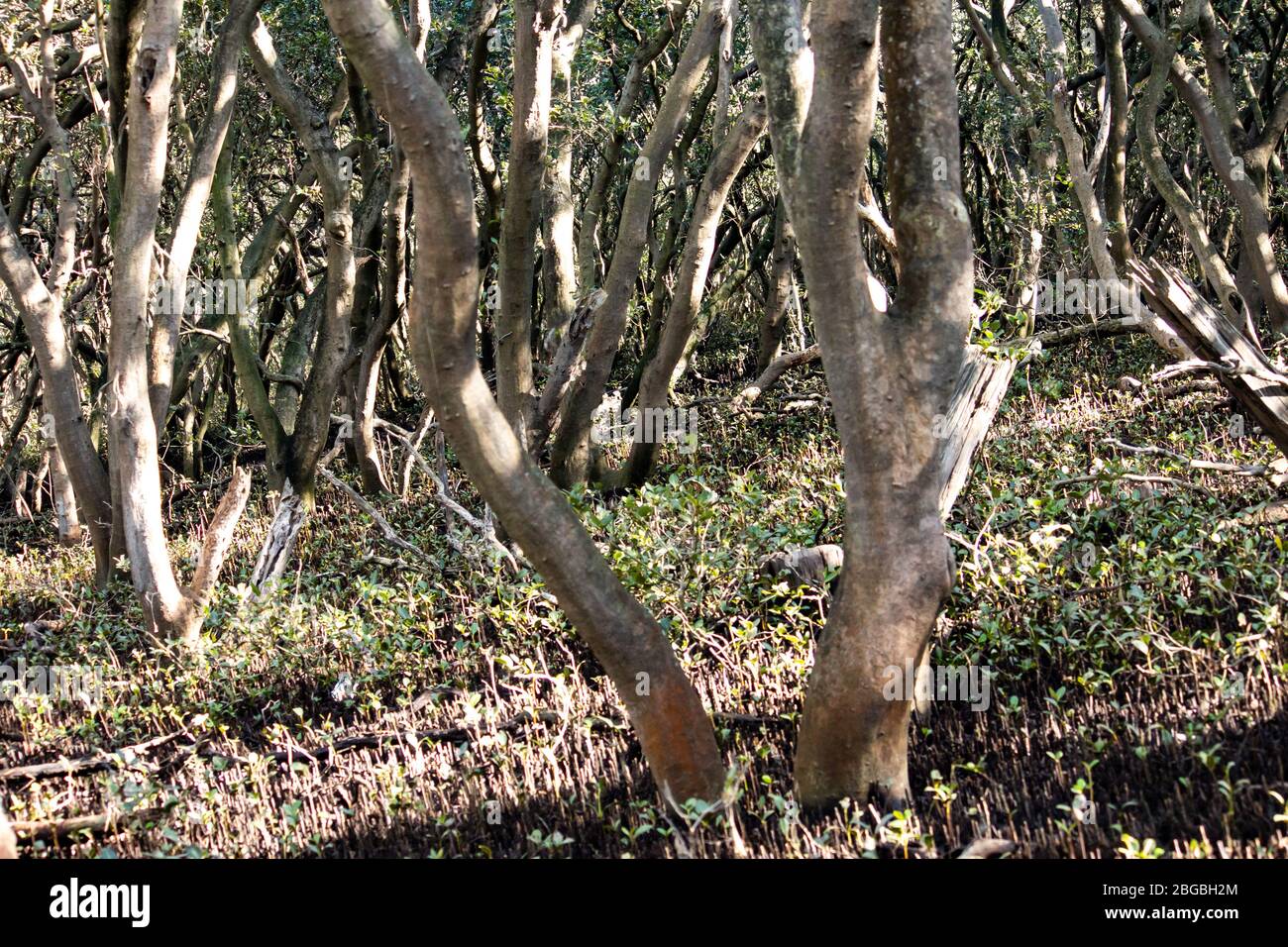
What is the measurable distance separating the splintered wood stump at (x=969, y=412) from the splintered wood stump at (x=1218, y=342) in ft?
2.52

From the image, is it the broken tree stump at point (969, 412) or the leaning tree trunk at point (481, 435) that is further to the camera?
the broken tree stump at point (969, 412)

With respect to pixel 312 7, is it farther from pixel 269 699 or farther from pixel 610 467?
pixel 269 699

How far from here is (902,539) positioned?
4.13 metres

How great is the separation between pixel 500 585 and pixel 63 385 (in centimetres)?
415

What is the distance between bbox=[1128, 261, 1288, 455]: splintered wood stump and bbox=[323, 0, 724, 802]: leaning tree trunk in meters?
3.58

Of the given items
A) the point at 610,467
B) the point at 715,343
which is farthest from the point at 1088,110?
the point at 610,467

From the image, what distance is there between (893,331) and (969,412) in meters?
1.95

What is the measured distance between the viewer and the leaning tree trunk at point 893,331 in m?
4.07

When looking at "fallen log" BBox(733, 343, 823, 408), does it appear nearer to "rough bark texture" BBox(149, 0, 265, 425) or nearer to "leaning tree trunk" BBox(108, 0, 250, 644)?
"rough bark texture" BBox(149, 0, 265, 425)

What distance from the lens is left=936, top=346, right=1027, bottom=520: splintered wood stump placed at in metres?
5.78

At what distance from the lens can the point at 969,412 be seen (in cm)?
594

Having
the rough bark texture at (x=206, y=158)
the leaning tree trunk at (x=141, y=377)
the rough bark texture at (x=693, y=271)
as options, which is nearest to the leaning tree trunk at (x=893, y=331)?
the rough bark texture at (x=693, y=271)

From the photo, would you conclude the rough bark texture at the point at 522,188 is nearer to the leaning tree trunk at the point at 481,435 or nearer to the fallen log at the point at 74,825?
the fallen log at the point at 74,825

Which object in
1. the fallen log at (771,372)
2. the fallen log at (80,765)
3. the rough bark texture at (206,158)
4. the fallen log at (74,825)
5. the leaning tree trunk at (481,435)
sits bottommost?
the fallen log at (74,825)
